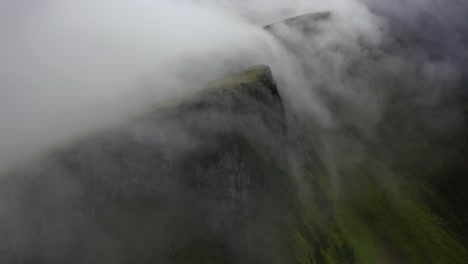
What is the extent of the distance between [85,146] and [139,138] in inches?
458

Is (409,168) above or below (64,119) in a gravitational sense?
below

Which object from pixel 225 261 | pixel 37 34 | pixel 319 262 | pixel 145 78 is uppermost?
pixel 37 34

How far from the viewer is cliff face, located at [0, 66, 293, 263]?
85375 mm

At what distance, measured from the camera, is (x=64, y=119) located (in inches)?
4355

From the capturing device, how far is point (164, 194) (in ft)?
314

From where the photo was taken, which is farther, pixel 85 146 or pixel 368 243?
pixel 368 243

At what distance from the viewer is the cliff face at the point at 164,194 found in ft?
280

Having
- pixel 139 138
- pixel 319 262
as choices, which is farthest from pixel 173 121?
pixel 319 262

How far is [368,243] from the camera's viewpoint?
139500 millimetres

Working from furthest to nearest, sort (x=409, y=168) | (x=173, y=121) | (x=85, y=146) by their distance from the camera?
(x=409, y=168)
(x=173, y=121)
(x=85, y=146)

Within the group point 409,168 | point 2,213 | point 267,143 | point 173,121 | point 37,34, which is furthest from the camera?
point 409,168

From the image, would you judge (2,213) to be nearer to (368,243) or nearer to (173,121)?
(173,121)

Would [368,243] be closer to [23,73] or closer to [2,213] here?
[2,213]

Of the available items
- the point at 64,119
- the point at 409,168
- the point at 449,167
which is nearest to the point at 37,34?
the point at 64,119
